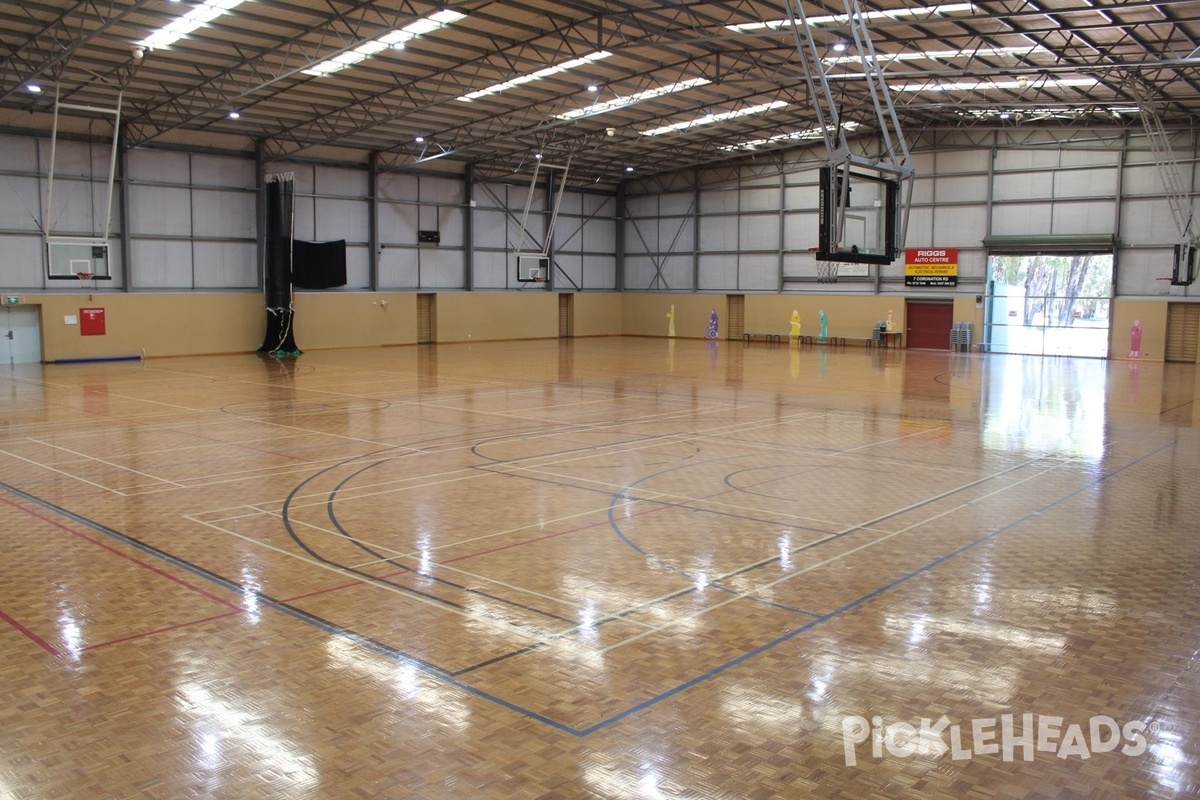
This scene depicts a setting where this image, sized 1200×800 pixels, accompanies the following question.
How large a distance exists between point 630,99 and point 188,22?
14.4m

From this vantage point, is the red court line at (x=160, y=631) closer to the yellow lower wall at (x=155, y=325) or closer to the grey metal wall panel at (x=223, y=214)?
the yellow lower wall at (x=155, y=325)

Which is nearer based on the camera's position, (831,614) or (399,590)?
(831,614)

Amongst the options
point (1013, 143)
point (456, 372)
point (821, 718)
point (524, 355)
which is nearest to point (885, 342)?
point (1013, 143)

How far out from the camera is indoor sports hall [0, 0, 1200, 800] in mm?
5727

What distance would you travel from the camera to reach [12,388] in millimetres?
24219

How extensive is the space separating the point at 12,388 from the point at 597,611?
22.3 m

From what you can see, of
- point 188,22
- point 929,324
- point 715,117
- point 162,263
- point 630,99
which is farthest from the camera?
point 929,324

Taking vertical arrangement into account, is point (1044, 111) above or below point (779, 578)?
above

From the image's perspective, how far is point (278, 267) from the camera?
35.6m

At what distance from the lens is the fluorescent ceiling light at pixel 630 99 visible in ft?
102

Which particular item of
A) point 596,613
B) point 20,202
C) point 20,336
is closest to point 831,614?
point 596,613

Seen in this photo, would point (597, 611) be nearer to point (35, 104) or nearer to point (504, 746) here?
point (504, 746)

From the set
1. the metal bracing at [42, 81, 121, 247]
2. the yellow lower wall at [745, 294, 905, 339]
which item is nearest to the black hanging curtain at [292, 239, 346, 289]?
the metal bracing at [42, 81, 121, 247]

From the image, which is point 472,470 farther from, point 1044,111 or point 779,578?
point 1044,111
